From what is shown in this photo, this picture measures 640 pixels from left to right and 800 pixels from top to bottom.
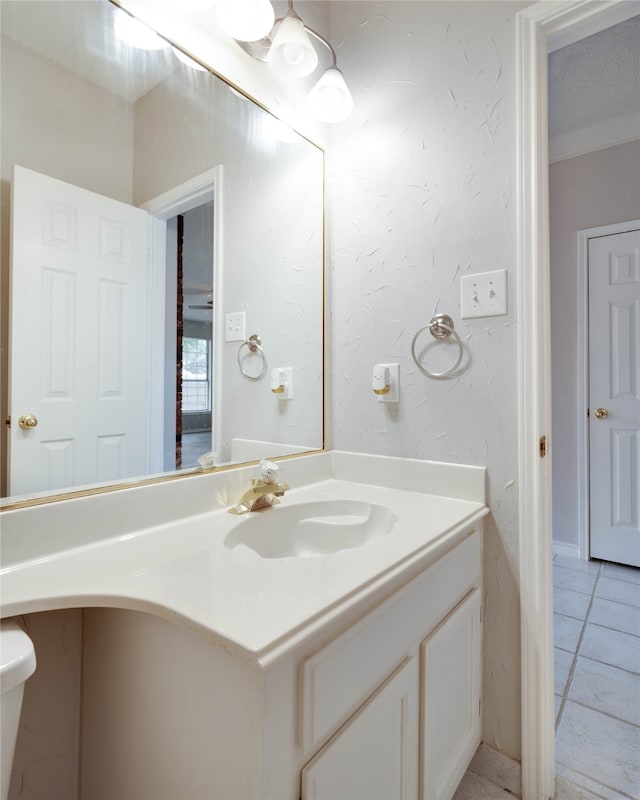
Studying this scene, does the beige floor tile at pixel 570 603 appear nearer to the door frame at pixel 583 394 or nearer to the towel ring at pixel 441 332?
the door frame at pixel 583 394

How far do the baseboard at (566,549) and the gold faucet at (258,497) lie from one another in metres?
2.30

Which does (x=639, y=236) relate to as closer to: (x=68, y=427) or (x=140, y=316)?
(x=140, y=316)

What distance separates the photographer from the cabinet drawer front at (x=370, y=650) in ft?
1.83

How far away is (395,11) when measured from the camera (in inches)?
49.3

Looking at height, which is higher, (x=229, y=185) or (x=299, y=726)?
(x=229, y=185)

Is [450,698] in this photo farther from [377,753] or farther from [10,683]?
[10,683]

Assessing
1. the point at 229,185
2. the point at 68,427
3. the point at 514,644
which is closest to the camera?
the point at 68,427

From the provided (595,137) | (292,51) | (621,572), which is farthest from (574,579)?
(292,51)

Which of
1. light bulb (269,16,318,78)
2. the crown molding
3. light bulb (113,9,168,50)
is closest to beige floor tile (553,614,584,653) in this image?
light bulb (269,16,318,78)

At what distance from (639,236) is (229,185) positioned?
2.34 m

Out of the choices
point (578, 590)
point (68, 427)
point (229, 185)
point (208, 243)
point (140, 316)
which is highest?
point (229, 185)

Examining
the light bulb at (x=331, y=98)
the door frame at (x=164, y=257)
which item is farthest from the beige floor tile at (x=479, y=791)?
the light bulb at (x=331, y=98)

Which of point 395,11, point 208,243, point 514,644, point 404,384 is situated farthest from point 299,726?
point 395,11

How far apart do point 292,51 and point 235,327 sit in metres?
0.76
